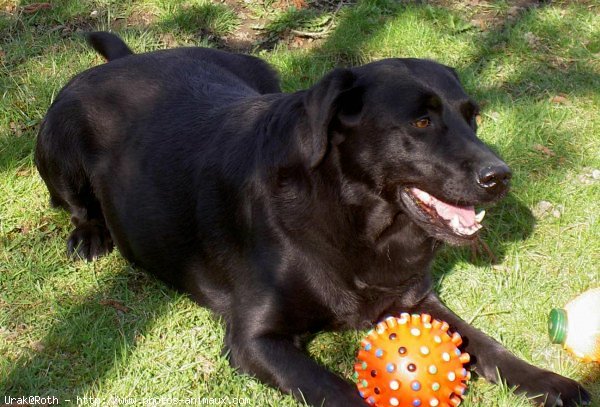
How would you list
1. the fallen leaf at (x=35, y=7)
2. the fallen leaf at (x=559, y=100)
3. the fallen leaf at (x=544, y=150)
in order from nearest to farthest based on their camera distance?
the fallen leaf at (x=544, y=150)
the fallen leaf at (x=559, y=100)
the fallen leaf at (x=35, y=7)

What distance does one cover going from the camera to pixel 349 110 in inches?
122

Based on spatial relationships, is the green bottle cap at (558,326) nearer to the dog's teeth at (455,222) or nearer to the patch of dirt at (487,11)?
the dog's teeth at (455,222)

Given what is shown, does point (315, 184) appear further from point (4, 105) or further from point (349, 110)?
point (4, 105)

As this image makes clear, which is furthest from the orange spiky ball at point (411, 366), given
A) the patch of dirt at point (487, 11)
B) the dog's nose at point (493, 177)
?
the patch of dirt at point (487, 11)

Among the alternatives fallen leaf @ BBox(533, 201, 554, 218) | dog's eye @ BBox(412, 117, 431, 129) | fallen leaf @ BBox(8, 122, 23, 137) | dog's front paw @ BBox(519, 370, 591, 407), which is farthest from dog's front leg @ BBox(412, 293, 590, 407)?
fallen leaf @ BBox(8, 122, 23, 137)

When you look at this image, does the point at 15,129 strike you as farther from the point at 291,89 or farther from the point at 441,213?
the point at 441,213

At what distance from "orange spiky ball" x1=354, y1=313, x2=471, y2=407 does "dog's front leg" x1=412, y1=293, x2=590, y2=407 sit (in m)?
0.29

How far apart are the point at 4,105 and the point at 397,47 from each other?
280 centimetres

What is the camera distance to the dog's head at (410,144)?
2992 millimetres

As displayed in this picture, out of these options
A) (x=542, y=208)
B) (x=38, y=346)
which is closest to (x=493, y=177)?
(x=542, y=208)

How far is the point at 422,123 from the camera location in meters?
3.05

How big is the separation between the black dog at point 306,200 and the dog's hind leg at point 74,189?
220 mm

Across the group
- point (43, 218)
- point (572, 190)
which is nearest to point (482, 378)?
point (572, 190)

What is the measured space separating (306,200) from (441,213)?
0.54 meters
